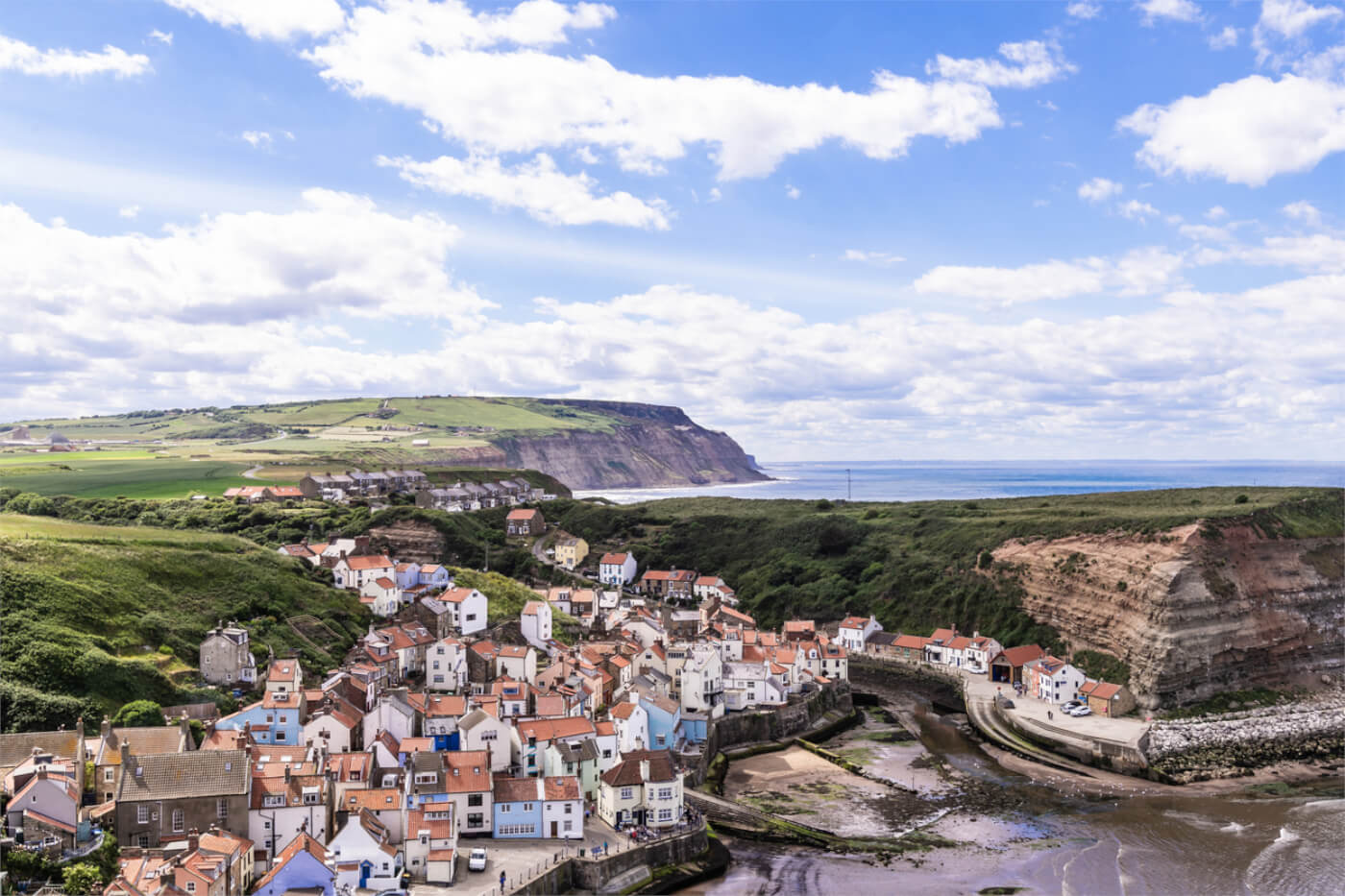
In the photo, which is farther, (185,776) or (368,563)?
(368,563)

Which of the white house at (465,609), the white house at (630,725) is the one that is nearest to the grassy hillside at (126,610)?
the white house at (465,609)

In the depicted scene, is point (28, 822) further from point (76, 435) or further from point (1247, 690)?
point (76, 435)

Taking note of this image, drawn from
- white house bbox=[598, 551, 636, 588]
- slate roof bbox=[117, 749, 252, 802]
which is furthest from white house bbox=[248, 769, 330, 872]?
white house bbox=[598, 551, 636, 588]

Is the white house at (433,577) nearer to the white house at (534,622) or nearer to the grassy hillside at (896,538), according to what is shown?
the white house at (534,622)

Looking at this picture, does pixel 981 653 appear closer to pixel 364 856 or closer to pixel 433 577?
pixel 433 577

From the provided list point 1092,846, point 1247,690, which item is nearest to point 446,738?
point 1092,846

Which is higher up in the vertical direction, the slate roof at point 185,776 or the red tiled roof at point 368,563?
the red tiled roof at point 368,563

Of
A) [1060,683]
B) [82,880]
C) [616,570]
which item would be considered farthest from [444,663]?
[616,570]
